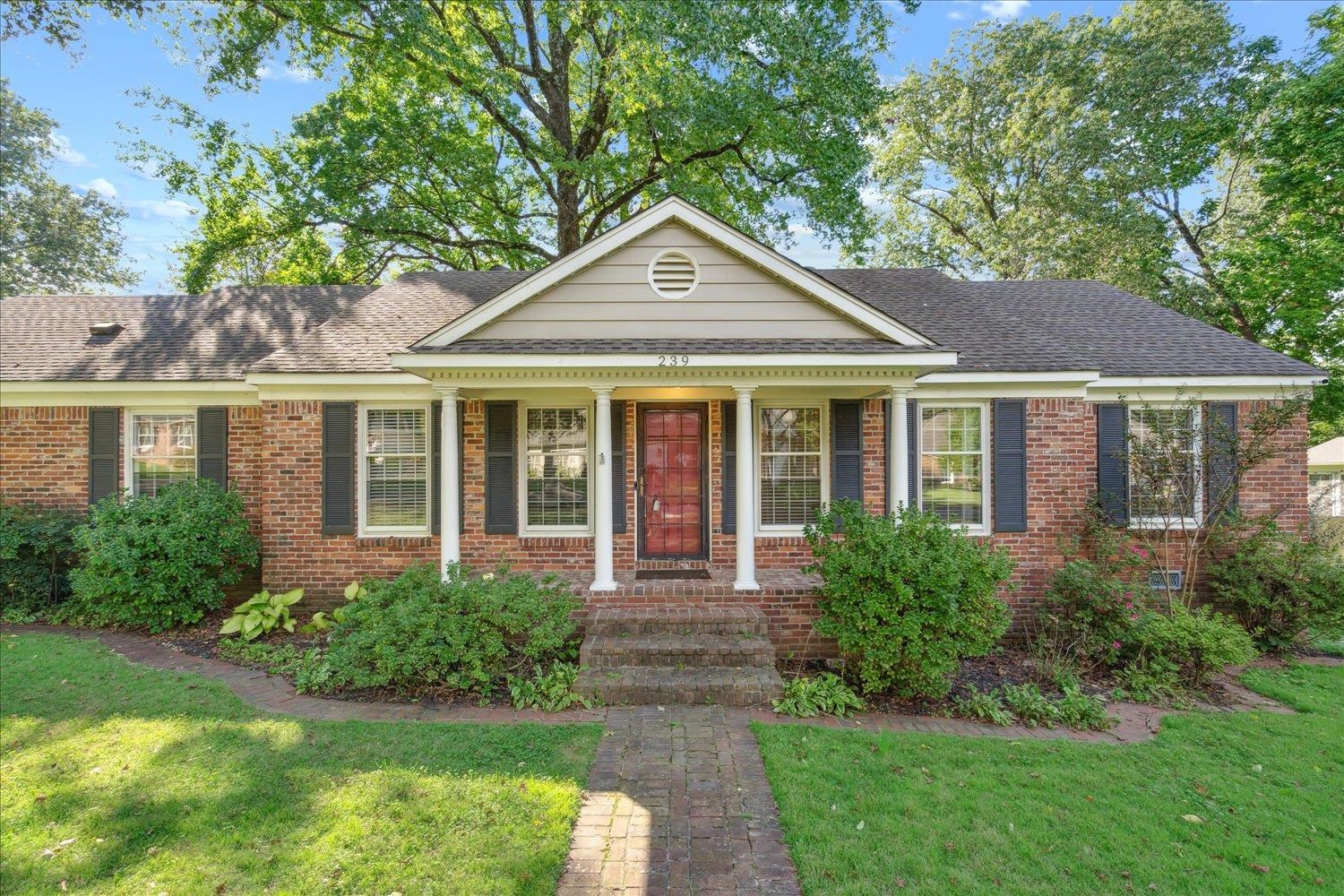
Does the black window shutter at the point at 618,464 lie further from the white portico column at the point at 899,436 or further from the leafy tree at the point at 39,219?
the leafy tree at the point at 39,219

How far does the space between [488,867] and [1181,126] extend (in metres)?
22.2

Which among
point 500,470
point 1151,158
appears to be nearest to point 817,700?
point 500,470

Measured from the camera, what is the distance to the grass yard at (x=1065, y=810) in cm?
311

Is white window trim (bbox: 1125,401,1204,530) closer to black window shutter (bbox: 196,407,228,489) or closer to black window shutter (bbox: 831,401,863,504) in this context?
black window shutter (bbox: 831,401,863,504)

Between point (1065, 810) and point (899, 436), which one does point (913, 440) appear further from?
point (1065, 810)

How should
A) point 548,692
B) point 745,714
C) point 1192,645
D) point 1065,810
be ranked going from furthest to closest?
point 1192,645, point 548,692, point 745,714, point 1065,810

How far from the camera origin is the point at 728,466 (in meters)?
7.94

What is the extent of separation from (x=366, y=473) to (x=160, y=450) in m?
3.40

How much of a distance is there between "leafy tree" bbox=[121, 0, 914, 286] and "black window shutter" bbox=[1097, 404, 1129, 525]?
7.42 metres

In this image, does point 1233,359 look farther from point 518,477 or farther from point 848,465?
point 518,477

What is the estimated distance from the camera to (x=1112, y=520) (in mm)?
7641

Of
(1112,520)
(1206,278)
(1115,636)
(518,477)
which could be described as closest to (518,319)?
(518,477)

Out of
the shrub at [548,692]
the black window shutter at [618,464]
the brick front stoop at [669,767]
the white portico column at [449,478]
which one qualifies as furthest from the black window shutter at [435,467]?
the shrub at [548,692]

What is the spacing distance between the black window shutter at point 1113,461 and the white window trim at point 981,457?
1456mm
